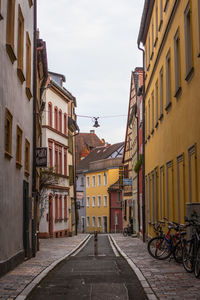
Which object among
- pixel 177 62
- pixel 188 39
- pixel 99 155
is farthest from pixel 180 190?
pixel 99 155

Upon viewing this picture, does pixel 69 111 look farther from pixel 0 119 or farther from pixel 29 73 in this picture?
pixel 0 119

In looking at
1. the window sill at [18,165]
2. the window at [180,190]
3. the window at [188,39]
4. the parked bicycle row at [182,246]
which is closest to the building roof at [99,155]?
the window at [180,190]

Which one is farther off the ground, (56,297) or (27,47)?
(27,47)

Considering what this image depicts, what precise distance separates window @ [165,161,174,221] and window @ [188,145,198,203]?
393 cm

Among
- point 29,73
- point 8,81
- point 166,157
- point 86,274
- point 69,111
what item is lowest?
point 86,274

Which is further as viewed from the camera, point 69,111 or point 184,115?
point 69,111

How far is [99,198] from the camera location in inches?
3002

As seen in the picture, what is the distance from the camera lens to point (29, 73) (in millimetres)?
19031

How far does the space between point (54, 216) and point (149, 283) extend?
99.1ft

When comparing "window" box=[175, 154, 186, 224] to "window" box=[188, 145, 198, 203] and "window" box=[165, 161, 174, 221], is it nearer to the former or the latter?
"window" box=[188, 145, 198, 203]

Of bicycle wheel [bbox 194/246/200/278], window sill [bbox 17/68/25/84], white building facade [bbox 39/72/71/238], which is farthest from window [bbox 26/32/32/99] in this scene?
white building facade [bbox 39/72/71/238]

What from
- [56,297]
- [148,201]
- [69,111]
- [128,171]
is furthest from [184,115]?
[128,171]

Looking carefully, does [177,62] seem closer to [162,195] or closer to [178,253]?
[178,253]

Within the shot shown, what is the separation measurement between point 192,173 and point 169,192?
5235 mm
